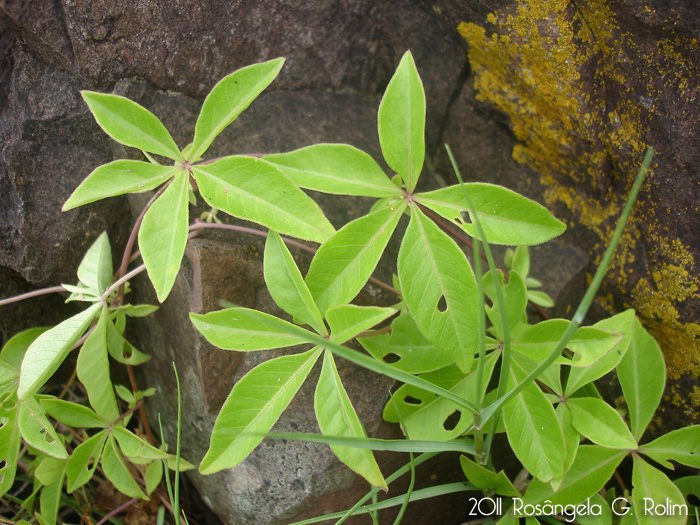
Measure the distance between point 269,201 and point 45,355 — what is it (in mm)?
573

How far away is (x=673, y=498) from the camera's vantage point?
1188mm

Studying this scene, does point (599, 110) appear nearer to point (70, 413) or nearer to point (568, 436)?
point (568, 436)

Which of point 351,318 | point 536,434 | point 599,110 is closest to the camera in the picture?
point 351,318

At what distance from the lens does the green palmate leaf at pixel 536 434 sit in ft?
3.64

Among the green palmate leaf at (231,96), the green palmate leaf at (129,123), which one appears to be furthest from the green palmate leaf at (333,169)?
the green palmate leaf at (129,123)

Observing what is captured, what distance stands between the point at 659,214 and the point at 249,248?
3.38 ft

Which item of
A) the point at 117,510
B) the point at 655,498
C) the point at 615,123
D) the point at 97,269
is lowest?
the point at 117,510

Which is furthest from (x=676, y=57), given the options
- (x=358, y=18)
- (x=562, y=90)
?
(x=358, y=18)

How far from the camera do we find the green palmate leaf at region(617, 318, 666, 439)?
4.15ft

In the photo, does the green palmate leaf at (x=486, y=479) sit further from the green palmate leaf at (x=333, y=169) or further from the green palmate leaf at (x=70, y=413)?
the green palmate leaf at (x=70, y=413)

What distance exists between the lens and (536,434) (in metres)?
1.13

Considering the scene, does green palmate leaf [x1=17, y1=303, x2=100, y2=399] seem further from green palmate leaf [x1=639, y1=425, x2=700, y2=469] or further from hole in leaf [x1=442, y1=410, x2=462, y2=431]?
green palmate leaf [x1=639, y1=425, x2=700, y2=469]

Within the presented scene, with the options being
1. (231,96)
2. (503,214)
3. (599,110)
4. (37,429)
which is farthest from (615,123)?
(37,429)

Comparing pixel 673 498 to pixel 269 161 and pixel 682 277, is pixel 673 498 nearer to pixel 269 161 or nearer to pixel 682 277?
pixel 682 277
